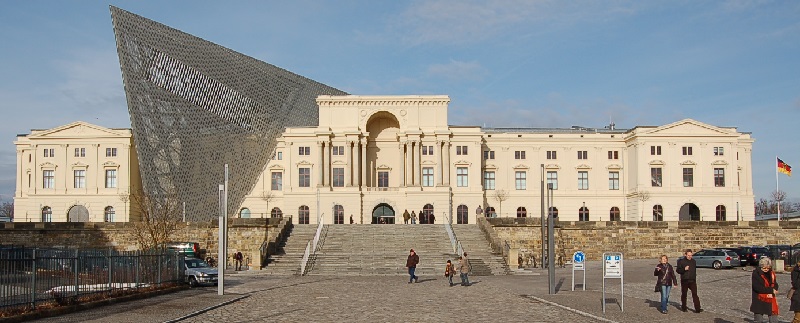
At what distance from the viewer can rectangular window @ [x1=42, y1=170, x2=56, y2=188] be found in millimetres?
82500

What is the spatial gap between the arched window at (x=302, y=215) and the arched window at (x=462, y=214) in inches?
522

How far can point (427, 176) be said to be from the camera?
262ft

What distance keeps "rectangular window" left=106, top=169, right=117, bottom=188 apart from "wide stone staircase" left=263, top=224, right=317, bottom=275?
30.3 m

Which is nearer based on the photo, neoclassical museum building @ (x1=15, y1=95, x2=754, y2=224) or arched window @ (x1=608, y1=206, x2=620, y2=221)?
neoclassical museum building @ (x1=15, y1=95, x2=754, y2=224)

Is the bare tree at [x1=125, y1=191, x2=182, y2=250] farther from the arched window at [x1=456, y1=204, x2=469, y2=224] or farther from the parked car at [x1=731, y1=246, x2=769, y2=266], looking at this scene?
the parked car at [x1=731, y1=246, x2=769, y2=266]


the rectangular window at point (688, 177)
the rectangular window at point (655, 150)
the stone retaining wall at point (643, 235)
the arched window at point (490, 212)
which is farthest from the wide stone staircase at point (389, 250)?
the rectangular window at point (688, 177)

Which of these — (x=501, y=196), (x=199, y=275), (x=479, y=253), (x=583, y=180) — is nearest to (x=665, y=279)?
(x=199, y=275)

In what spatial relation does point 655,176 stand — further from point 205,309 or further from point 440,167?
point 205,309

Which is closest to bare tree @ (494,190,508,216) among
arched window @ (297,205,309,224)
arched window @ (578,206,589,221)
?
arched window @ (578,206,589,221)

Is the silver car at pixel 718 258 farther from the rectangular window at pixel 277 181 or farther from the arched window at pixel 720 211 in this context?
the rectangular window at pixel 277 181

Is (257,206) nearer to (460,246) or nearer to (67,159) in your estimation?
(67,159)

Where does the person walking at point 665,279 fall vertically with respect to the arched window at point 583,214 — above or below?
below

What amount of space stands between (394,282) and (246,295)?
1007cm

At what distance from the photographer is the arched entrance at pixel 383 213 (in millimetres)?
78500
